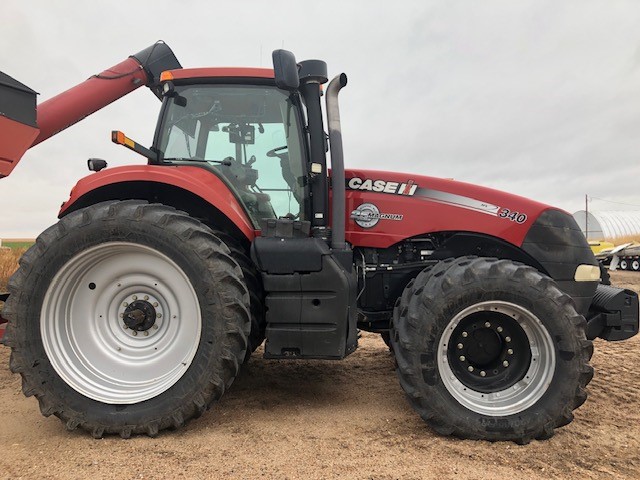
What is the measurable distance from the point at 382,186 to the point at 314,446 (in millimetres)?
1898

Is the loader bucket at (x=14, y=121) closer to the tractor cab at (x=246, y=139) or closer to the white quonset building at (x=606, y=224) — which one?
the tractor cab at (x=246, y=139)

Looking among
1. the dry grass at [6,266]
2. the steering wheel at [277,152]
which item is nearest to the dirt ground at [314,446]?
the steering wheel at [277,152]

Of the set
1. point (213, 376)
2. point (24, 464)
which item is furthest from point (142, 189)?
point (24, 464)

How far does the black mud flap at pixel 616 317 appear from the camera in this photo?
3.19 metres

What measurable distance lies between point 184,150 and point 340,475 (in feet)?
8.16

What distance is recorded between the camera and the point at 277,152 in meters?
3.30

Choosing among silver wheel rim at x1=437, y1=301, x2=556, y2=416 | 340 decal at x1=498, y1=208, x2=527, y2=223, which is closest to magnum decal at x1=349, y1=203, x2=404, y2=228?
340 decal at x1=498, y1=208, x2=527, y2=223

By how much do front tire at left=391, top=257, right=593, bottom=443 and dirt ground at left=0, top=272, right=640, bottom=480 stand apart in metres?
0.16

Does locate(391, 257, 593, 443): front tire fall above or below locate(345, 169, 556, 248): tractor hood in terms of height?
below

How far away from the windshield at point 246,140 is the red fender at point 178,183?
17cm

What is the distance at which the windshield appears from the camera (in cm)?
325

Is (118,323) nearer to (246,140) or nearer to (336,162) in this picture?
(246,140)

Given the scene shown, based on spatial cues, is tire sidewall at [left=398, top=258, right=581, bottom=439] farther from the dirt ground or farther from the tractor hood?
the tractor hood

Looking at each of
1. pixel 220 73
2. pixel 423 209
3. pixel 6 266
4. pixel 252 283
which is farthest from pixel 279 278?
pixel 6 266
